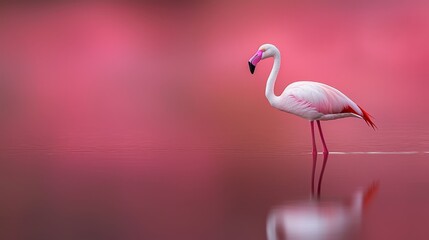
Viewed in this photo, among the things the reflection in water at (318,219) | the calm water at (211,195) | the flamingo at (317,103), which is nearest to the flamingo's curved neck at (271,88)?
the flamingo at (317,103)

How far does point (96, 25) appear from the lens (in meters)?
8.80

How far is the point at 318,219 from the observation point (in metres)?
2.46

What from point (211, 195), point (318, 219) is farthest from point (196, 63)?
point (318, 219)

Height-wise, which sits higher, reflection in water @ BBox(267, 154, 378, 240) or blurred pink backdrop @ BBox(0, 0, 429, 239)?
blurred pink backdrop @ BBox(0, 0, 429, 239)

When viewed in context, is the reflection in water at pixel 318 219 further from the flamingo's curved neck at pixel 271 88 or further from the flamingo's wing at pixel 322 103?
the flamingo's curved neck at pixel 271 88

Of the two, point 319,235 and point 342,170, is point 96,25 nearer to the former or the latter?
point 342,170

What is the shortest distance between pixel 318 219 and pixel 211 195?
21.9 inches

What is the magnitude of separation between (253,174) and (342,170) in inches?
15.8

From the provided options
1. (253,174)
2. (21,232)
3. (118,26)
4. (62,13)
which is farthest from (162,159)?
(62,13)

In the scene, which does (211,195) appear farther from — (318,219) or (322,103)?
(322,103)

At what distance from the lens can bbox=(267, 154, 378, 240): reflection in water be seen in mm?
2244

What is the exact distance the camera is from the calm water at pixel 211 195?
2.31 m

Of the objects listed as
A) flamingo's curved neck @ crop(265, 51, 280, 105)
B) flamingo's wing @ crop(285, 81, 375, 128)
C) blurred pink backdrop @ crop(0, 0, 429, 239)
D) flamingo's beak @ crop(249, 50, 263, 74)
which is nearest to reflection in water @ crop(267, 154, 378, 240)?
flamingo's wing @ crop(285, 81, 375, 128)

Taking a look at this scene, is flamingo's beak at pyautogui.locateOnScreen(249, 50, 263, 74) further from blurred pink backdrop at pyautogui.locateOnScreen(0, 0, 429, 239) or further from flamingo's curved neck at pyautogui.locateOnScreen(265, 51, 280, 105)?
blurred pink backdrop at pyautogui.locateOnScreen(0, 0, 429, 239)
